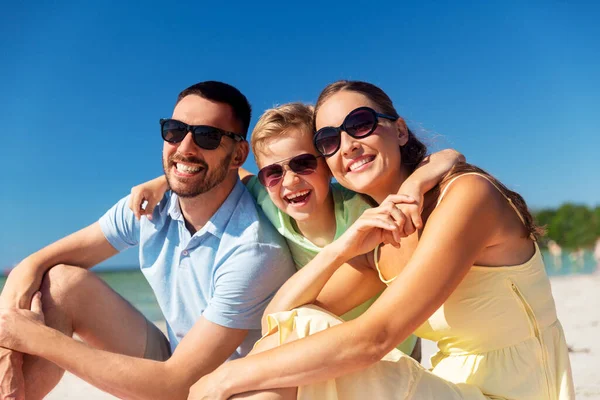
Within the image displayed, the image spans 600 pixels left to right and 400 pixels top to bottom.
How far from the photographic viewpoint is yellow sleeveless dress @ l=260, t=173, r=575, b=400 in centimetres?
257

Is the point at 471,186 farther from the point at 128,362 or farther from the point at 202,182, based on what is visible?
the point at 128,362

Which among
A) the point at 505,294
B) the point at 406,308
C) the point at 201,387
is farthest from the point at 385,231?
the point at 201,387

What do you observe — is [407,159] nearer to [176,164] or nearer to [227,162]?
[227,162]

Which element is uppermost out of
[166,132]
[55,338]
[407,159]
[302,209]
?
[166,132]

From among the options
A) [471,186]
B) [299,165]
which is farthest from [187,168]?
[471,186]

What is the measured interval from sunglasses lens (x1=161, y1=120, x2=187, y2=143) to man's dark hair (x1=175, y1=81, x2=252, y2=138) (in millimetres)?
243

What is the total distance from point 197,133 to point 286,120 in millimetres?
672

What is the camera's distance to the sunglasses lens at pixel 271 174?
3.52 meters

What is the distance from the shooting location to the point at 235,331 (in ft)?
11.4

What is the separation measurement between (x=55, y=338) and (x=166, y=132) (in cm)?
148

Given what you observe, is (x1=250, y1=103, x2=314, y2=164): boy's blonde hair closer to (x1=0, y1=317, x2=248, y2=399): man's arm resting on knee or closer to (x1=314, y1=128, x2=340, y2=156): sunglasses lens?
(x1=314, y1=128, x2=340, y2=156): sunglasses lens

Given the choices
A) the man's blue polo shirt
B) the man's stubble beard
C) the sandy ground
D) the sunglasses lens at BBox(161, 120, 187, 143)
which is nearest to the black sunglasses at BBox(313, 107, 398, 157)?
the man's blue polo shirt

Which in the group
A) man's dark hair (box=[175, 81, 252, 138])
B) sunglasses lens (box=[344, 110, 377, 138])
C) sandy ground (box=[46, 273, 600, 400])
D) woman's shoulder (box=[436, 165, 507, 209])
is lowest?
sandy ground (box=[46, 273, 600, 400])

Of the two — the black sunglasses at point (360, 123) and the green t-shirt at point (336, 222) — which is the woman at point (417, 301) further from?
the green t-shirt at point (336, 222)
